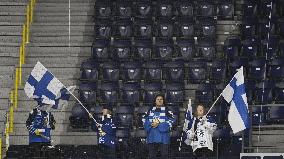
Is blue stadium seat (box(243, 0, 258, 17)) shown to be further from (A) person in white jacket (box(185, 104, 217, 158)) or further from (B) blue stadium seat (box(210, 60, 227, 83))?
(A) person in white jacket (box(185, 104, 217, 158))

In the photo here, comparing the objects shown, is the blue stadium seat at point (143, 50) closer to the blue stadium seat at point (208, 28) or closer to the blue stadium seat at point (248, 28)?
the blue stadium seat at point (208, 28)

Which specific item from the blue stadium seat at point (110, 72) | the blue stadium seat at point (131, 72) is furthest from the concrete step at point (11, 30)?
the blue stadium seat at point (131, 72)

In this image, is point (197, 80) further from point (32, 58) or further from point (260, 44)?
point (32, 58)

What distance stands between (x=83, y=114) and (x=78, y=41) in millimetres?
3507

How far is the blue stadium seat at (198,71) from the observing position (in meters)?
28.2


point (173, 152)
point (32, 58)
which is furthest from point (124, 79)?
point (173, 152)

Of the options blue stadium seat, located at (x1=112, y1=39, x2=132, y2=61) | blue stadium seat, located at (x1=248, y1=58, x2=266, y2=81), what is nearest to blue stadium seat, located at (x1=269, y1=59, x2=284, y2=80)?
blue stadium seat, located at (x1=248, y1=58, x2=266, y2=81)

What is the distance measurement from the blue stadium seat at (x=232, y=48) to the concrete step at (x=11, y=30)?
597 centimetres

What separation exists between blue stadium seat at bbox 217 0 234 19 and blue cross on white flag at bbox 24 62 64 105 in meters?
6.81

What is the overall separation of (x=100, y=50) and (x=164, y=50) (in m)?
1.77

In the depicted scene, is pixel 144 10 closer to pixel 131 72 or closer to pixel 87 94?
pixel 131 72

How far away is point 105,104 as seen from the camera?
27.7 metres

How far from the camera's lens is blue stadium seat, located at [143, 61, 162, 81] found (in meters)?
28.2

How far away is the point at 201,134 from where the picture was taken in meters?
23.3
